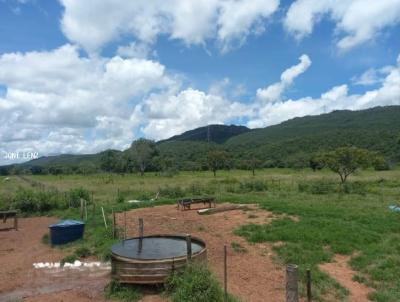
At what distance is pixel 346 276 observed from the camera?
8695 millimetres

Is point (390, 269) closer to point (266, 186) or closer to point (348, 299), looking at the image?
point (348, 299)

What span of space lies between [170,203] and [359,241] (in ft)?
37.6

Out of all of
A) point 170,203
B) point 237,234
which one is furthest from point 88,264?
point 170,203

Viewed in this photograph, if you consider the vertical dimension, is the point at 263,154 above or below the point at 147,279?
above

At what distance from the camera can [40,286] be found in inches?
335

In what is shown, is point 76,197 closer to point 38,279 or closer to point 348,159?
point 38,279

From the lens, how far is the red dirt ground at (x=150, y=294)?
779cm

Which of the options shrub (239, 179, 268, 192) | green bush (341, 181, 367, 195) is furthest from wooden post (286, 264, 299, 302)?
shrub (239, 179, 268, 192)

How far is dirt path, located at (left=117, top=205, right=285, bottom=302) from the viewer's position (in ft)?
25.8

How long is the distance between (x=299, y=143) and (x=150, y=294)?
107 meters

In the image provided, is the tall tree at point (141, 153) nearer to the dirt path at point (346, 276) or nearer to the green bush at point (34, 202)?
the green bush at point (34, 202)

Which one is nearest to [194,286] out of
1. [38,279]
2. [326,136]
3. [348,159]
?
[38,279]

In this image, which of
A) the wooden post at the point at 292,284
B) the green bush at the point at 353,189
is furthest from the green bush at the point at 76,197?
the wooden post at the point at 292,284

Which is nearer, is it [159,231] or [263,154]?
[159,231]
